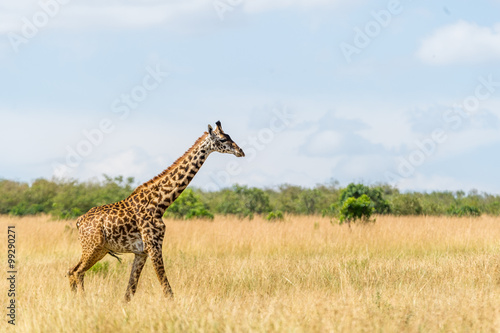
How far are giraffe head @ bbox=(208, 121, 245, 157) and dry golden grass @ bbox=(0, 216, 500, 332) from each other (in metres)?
2.01

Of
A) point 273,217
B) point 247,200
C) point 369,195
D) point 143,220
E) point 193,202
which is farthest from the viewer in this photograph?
point 247,200

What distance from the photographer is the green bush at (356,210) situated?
1967 cm

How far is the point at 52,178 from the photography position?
40750 mm

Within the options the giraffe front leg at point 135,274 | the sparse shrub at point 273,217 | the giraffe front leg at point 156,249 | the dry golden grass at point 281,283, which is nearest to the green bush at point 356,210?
the dry golden grass at point 281,283

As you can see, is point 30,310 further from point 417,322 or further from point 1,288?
point 417,322

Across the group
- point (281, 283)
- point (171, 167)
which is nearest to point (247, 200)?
point (281, 283)

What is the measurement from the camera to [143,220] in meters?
8.31

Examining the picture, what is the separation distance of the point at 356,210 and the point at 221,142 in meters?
12.1

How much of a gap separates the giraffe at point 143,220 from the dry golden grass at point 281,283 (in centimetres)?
42

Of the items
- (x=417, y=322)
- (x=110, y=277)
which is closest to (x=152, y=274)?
(x=110, y=277)

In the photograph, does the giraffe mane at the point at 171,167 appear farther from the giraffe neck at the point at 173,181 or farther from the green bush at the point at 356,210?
the green bush at the point at 356,210

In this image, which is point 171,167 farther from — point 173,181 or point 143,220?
point 143,220

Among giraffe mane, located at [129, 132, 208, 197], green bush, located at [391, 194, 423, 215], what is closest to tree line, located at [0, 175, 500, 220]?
green bush, located at [391, 194, 423, 215]

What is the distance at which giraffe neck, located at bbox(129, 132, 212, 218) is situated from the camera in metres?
8.45
